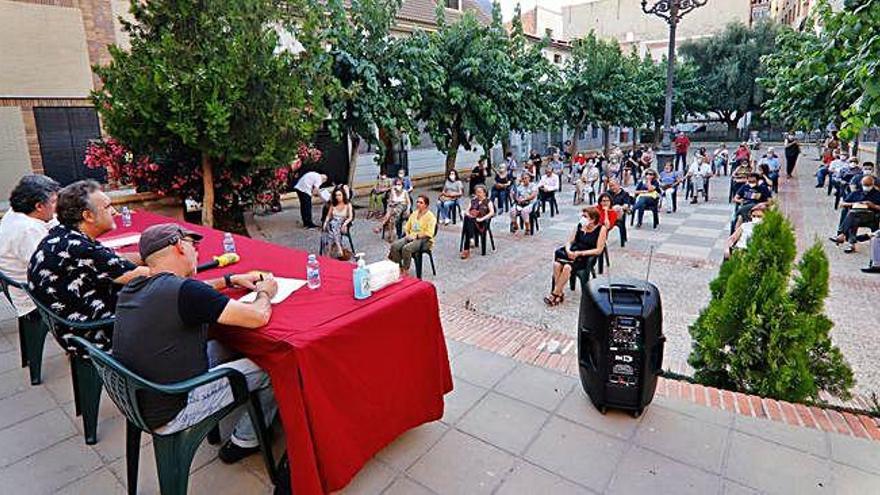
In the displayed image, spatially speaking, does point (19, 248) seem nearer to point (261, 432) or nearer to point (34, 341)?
point (34, 341)

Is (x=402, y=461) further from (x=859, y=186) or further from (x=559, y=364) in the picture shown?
(x=859, y=186)

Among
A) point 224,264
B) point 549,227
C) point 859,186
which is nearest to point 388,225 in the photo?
point 549,227

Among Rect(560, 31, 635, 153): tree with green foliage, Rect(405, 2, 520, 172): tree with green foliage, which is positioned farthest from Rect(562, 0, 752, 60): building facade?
Rect(405, 2, 520, 172): tree with green foliage

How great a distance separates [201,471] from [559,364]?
240cm

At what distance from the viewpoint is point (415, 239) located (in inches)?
260

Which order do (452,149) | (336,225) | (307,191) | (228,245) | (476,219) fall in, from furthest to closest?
(452,149), (307,191), (476,219), (336,225), (228,245)

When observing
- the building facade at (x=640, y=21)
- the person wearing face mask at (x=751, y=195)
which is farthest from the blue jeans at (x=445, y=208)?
the building facade at (x=640, y=21)

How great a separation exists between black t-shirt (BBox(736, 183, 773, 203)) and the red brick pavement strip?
5923 mm

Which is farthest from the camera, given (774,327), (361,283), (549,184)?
(549,184)

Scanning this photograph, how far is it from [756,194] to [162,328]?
357 inches

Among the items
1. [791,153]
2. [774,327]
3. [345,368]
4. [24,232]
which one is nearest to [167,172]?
[24,232]

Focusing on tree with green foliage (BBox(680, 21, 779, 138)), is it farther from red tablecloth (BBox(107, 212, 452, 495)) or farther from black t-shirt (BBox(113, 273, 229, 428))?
black t-shirt (BBox(113, 273, 229, 428))

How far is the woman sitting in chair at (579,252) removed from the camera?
5.66 metres

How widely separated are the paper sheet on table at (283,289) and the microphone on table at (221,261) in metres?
0.60
